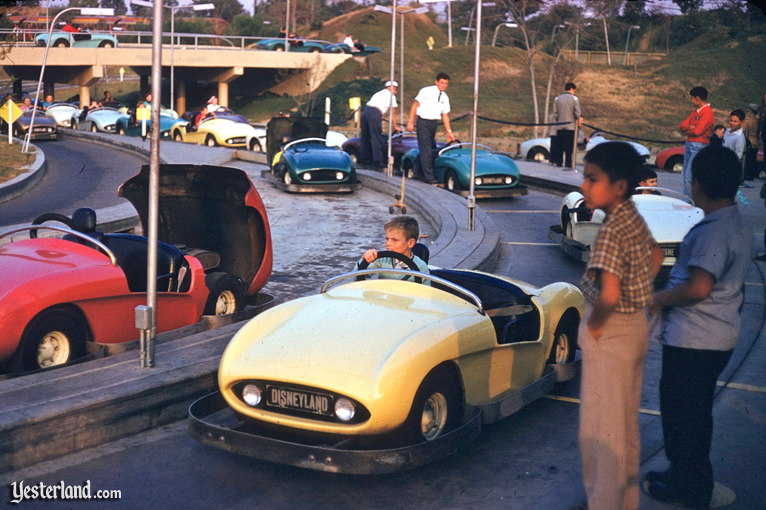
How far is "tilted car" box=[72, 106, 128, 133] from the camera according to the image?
39219 mm

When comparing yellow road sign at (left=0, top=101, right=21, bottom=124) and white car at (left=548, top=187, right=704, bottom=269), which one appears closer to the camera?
white car at (left=548, top=187, right=704, bottom=269)

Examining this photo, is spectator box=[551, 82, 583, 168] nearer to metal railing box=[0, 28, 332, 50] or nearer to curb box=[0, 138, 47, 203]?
curb box=[0, 138, 47, 203]

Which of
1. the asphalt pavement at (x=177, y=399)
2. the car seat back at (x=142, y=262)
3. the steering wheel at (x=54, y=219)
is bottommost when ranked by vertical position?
the asphalt pavement at (x=177, y=399)

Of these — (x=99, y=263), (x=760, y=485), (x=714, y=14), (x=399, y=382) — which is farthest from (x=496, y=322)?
(x=714, y=14)

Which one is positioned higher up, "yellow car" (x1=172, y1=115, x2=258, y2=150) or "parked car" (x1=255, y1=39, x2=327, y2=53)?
"parked car" (x1=255, y1=39, x2=327, y2=53)

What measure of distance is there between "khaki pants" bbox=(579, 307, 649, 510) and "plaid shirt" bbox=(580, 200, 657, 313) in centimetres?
8

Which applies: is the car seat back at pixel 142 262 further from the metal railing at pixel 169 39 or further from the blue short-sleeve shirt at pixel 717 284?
the metal railing at pixel 169 39

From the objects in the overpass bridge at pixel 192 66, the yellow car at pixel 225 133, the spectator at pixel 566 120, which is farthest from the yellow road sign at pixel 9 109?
the overpass bridge at pixel 192 66

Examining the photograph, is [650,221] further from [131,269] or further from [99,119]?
[99,119]

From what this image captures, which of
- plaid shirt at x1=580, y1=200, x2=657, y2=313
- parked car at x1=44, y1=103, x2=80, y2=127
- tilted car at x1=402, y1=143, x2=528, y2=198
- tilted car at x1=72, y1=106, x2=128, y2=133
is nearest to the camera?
plaid shirt at x1=580, y1=200, x2=657, y2=313

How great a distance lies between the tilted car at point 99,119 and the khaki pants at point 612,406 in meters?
36.3

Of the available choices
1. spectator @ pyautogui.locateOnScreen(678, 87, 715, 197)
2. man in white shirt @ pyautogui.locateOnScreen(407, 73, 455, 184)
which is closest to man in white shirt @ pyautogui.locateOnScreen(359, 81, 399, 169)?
man in white shirt @ pyautogui.locateOnScreen(407, 73, 455, 184)

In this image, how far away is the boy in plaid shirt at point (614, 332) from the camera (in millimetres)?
4102

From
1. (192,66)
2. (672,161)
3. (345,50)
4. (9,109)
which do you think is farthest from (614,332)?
(345,50)
